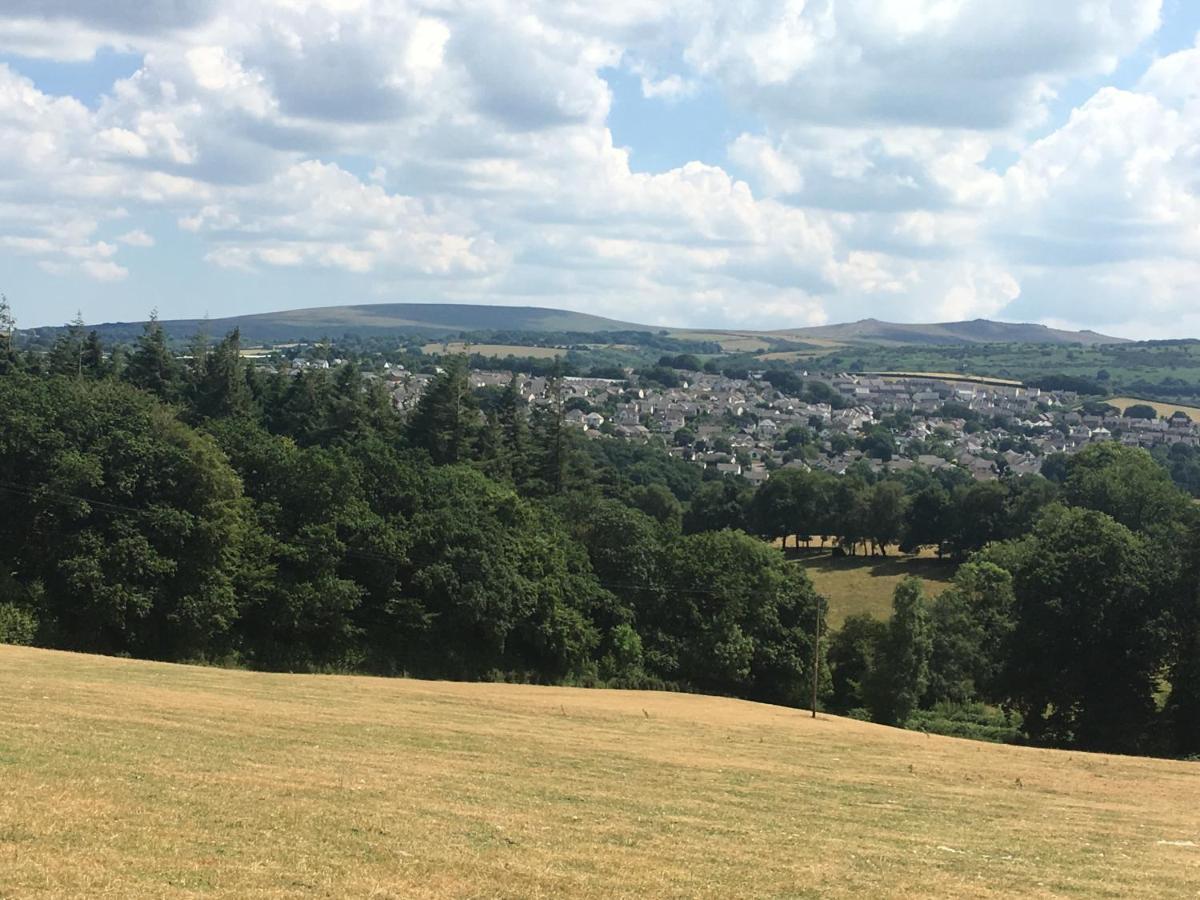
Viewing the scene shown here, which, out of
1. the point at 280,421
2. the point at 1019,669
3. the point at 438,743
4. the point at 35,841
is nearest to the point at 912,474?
the point at 280,421

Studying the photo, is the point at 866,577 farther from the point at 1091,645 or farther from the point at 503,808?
the point at 503,808

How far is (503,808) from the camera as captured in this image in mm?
20672

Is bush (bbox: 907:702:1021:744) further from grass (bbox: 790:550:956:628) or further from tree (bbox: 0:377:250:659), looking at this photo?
tree (bbox: 0:377:250:659)

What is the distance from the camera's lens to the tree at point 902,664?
67.8 metres

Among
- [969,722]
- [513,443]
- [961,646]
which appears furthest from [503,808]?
[513,443]

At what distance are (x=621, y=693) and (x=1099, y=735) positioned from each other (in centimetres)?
2305

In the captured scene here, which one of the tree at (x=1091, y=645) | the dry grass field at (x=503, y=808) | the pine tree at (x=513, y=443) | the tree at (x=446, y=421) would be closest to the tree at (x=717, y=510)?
the pine tree at (x=513, y=443)

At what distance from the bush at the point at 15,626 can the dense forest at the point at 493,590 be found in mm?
103

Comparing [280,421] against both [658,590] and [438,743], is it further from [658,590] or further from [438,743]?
[438,743]

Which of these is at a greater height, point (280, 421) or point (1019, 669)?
point (280, 421)

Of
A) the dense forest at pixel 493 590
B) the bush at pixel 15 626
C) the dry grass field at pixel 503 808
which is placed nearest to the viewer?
the dry grass field at pixel 503 808

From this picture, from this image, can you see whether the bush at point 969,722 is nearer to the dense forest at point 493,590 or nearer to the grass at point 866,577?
the dense forest at point 493,590

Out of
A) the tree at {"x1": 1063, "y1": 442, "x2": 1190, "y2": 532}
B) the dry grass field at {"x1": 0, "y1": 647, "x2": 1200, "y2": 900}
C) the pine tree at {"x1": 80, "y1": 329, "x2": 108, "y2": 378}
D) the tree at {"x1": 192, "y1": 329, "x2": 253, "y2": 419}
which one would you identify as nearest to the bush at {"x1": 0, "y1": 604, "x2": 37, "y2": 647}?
the dry grass field at {"x1": 0, "y1": 647, "x2": 1200, "y2": 900}

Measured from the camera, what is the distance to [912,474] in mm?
191750
